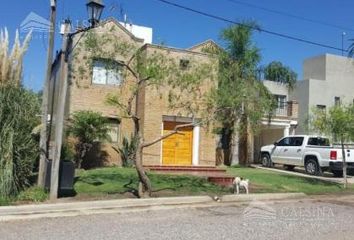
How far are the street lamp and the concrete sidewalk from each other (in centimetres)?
422

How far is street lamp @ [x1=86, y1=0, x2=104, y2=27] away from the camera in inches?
468

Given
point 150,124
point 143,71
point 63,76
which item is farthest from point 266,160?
point 63,76

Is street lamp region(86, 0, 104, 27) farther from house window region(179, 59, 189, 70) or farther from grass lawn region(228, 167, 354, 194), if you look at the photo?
grass lawn region(228, 167, 354, 194)

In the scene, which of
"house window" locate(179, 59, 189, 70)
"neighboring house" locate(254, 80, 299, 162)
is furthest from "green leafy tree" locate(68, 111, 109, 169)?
"neighboring house" locate(254, 80, 299, 162)

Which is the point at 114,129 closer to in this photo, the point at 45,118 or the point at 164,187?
the point at 164,187

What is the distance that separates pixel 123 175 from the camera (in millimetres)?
17719

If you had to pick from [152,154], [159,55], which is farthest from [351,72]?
[159,55]

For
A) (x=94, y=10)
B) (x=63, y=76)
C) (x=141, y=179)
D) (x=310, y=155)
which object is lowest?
(x=141, y=179)

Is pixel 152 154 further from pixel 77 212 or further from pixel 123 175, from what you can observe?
pixel 77 212

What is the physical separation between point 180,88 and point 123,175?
17.2 ft

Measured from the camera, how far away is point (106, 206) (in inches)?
468

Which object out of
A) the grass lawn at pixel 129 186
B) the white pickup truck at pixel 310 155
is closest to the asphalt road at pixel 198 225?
the grass lawn at pixel 129 186

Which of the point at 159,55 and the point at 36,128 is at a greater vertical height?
the point at 159,55

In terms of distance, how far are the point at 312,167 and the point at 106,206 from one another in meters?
14.9
